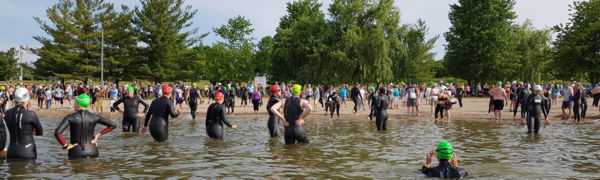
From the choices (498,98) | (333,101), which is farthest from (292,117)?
(333,101)

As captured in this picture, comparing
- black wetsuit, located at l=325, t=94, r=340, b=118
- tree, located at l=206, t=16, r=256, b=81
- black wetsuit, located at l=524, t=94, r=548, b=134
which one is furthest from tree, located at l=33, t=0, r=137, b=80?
black wetsuit, located at l=524, t=94, r=548, b=134

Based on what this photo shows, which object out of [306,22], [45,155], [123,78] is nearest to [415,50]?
[306,22]

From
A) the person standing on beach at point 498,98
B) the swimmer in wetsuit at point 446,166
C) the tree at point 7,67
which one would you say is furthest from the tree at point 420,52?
the tree at point 7,67

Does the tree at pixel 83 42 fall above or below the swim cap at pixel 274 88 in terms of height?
above

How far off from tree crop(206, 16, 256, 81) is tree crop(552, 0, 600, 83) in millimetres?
38247

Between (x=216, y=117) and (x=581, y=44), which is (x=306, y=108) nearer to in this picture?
(x=216, y=117)

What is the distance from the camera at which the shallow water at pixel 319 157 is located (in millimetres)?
8055

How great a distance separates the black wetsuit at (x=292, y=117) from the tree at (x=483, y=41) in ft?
145

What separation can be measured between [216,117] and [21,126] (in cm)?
451

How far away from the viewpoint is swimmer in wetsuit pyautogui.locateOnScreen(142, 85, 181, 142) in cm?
1109

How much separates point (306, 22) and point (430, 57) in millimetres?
33806

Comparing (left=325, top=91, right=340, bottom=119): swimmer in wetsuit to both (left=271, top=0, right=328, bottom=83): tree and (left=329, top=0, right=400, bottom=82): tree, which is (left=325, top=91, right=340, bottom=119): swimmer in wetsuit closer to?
(left=329, top=0, right=400, bottom=82): tree

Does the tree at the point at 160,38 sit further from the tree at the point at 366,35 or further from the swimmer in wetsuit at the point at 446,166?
the swimmer in wetsuit at the point at 446,166

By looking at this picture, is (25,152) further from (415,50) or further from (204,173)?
(415,50)
